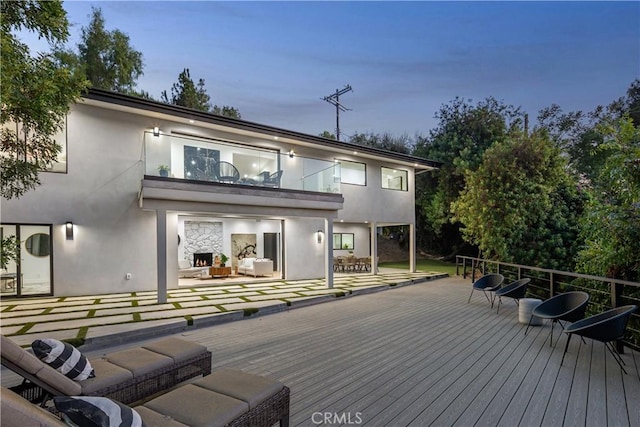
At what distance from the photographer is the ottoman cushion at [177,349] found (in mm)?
3453

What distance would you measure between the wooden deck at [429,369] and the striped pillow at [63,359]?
1769mm

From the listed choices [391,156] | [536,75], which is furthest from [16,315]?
[536,75]

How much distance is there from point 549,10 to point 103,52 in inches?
915

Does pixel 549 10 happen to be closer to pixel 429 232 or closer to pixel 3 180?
pixel 429 232

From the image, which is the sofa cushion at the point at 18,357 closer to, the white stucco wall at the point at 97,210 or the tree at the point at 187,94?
the white stucco wall at the point at 97,210

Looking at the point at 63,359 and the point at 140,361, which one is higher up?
the point at 63,359

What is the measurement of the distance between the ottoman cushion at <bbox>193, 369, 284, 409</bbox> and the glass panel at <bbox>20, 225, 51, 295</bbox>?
855 cm

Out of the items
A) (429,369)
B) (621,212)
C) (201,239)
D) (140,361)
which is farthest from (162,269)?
(621,212)

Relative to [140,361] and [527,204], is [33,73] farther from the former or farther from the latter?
[527,204]

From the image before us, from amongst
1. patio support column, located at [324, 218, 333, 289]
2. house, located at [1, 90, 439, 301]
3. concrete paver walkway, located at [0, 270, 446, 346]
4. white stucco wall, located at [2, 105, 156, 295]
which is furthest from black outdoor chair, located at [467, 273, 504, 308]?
white stucco wall, located at [2, 105, 156, 295]

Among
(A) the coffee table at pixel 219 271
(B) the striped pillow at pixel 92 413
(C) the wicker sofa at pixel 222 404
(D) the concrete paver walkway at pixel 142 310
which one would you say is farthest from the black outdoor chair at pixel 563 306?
(A) the coffee table at pixel 219 271

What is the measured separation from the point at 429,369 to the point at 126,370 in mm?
3386

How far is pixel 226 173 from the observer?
30.9 feet

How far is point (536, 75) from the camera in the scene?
36062 mm
